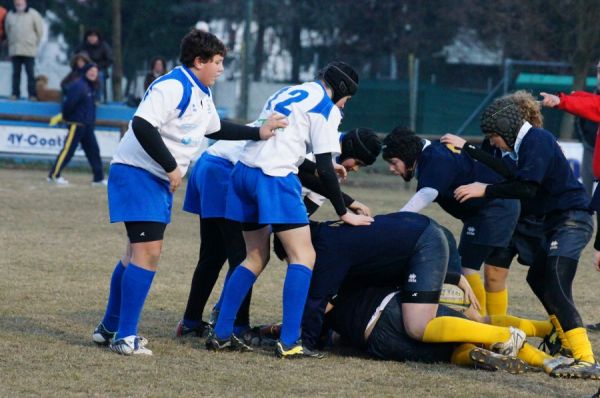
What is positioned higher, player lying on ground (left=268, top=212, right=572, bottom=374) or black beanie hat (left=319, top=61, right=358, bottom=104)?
black beanie hat (left=319, top=61, right=358, bottom=104)

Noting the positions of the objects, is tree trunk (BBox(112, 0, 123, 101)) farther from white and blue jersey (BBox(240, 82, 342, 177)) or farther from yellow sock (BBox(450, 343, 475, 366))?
yellow sock (BBox(450, 343, 475, 366))

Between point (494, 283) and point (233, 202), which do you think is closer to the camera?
point (233, 202)

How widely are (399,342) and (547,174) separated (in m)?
1.28

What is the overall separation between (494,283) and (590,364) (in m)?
1.69

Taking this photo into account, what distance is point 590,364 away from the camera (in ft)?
20.6

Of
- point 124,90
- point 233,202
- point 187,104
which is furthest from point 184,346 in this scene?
point 124,90

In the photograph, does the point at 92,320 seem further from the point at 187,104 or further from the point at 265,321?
the point at 187,104

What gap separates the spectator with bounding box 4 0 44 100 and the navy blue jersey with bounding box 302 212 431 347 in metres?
15.2

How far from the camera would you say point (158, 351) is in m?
6.61

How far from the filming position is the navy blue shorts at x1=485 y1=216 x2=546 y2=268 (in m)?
7.91

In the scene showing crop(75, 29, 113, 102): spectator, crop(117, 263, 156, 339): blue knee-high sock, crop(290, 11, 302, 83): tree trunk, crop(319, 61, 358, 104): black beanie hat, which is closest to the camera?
crop(117, 263, 156, 339): blue knee-high sock

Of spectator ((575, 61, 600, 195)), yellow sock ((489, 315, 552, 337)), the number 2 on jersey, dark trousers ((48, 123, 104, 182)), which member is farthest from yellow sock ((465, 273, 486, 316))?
dark trousers ((48, 123, 104, 182))

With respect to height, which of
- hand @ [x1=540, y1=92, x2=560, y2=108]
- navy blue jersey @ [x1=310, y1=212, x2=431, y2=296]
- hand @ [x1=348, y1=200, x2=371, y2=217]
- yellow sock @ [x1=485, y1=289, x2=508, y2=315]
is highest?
hand @ [x1=540, y1=92, x2=560, y2=108]

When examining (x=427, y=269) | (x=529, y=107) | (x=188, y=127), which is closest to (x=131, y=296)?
(x=188, y=127)
